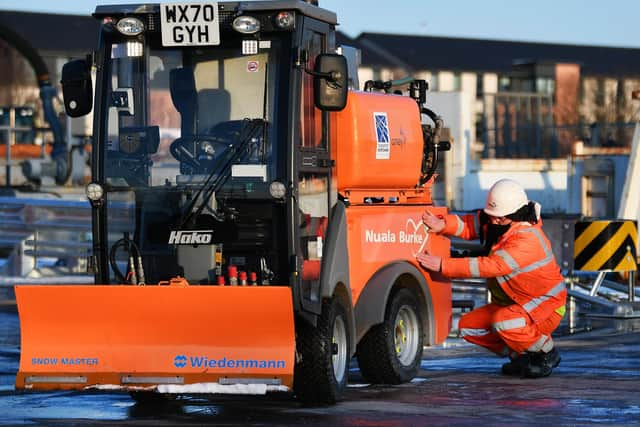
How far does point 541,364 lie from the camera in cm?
1086

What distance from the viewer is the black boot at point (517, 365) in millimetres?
10898

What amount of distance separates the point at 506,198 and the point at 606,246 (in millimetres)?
4851

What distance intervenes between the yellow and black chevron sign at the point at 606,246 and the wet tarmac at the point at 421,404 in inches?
145

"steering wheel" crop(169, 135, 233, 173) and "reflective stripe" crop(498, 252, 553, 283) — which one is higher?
"steering wheel" crop(169, 135, 233, 173)

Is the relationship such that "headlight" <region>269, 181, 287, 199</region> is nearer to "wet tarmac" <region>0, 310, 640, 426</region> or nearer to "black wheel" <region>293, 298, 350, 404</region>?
"black wheel" <region>293, 298, 350, 404</region>

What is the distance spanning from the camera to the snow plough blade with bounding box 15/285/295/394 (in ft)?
28.9

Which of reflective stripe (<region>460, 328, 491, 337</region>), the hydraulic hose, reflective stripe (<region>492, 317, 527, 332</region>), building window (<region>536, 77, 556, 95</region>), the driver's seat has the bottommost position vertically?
reflective stripe (<region>460, 328, 491, 337</region>)

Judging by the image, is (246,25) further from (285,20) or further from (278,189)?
(278,189)

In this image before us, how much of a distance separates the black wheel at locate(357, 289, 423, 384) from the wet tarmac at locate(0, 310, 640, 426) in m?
0.12

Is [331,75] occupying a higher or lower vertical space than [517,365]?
higher

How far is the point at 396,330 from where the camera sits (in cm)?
1065

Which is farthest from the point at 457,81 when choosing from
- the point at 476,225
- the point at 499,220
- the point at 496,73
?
the point at 499,220

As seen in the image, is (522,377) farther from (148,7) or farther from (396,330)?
(148,7)

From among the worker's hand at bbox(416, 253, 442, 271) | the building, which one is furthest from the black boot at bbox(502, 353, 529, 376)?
the building
